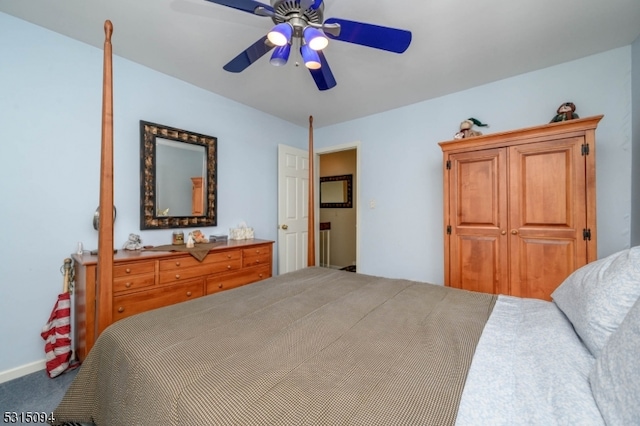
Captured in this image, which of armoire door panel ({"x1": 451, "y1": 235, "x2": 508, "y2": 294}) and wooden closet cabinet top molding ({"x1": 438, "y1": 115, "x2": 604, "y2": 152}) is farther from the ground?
wooden closet cabinet top molding ({"x1": 438, "y1": 115, "x2": 604, "y2": 152})

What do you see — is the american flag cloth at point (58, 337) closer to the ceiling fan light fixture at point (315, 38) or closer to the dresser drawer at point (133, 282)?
the dresser drawer at point (133, 282)

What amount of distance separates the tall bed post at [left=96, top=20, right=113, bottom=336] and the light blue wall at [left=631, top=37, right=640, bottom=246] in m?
3.65

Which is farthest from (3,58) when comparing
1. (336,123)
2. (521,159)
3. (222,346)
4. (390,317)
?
(521,159)

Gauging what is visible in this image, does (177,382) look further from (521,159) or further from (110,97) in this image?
(521,159)

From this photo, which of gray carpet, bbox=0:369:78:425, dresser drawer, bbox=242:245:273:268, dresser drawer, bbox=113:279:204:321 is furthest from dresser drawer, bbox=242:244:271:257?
gray carpet, bbox=0:369:78:425

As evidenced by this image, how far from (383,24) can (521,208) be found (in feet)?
5.87

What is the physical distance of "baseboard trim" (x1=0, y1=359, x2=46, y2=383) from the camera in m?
1.82

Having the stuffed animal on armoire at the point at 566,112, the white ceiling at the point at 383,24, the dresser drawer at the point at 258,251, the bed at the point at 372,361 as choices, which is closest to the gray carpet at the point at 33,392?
the bed at the point at 372,361

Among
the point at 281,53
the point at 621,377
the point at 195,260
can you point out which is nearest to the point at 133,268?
the point at 195,260

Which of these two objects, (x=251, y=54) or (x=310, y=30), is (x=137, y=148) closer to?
(x=251, y=54)

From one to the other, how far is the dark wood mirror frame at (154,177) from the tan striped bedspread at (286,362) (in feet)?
4.83

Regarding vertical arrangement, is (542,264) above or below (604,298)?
below

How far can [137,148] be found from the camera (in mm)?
2402

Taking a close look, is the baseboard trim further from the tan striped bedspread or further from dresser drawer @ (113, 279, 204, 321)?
the tan striped bedspread
